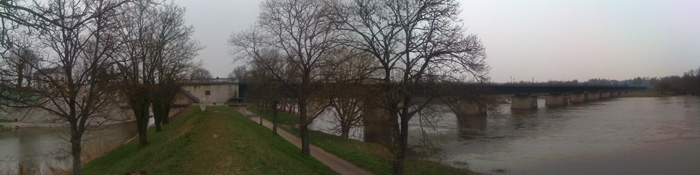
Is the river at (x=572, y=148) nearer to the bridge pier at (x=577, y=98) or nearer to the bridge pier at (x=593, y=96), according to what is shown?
the bridge pier at (x=577, y=98)

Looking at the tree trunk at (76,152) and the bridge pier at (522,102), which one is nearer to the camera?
the tree trunk at (76,152)

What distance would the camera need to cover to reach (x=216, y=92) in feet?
183

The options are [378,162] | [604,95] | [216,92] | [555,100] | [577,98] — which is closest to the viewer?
[378,162]

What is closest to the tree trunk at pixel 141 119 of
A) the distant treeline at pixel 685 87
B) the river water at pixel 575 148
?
the river water at pixel 575 148

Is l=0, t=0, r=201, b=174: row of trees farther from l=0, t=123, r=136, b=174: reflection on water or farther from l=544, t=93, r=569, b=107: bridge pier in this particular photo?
l=544, t=93, r=569, b=107: bridge pier

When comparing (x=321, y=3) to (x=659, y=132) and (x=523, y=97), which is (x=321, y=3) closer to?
(x=659, y=132)

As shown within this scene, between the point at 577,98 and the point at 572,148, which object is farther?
the point at 577,98

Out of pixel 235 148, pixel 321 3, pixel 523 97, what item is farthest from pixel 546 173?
pixel 523 97

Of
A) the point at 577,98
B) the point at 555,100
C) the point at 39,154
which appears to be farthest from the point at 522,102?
the point at 39,154

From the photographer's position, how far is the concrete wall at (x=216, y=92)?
5581 centimetres

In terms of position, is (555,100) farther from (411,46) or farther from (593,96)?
(411,46)

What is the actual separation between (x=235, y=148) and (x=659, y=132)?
37.6 metres

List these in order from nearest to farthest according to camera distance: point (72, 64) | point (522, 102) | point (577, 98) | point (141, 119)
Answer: point (72, 64)
point (141, 119)
point (522, 102)
point (577, 98)

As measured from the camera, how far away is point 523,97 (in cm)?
8012
